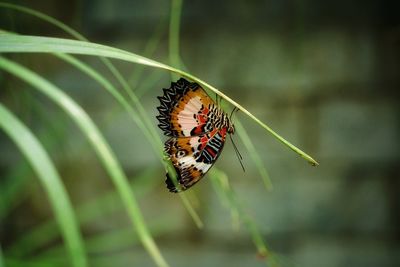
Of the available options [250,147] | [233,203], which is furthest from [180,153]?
[250,147]

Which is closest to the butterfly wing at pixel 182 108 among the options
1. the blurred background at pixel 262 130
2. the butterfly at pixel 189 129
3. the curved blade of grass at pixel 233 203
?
the butterfly at pixel 189 129

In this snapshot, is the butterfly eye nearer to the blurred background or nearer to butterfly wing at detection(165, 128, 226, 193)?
butterfly wing at detection(165, 128, 226, 193)

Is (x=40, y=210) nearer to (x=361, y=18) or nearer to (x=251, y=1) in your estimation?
(x=251, y=1)

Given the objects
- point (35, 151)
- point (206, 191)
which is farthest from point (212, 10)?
point (35, 151)

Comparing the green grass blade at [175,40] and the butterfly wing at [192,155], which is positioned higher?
the green grass blade at [175,40]

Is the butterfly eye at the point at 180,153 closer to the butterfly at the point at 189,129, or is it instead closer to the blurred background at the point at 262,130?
the butterfly at the point at 189,129

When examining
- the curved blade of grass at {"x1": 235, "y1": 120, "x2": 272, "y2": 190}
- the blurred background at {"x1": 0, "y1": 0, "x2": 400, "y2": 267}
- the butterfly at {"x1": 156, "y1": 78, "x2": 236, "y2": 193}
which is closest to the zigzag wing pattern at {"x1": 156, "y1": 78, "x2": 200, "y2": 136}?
→ the butterfly at {"x1": 156, "y1": 78, "x2": 236, "y2": 193}

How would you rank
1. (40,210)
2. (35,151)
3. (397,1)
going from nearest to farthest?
(35,151), (397,1), (40,210)
